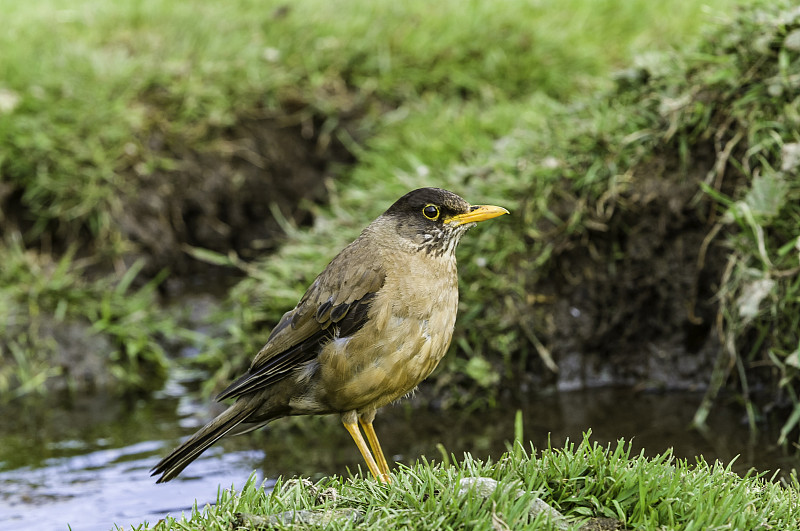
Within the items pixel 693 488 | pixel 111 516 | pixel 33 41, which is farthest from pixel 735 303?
pixel 33 41

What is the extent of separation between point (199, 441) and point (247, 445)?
1633mm

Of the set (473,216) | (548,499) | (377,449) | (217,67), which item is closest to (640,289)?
(473,216)

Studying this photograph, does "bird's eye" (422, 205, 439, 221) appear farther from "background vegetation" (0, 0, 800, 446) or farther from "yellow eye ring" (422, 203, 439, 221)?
"background vegetation" (0, 0, 800, 446)

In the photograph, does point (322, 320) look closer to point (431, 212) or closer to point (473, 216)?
point (431, 212)

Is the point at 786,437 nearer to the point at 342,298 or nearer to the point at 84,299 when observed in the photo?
the point at 342,298

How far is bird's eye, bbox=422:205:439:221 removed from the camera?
4457 millimetres

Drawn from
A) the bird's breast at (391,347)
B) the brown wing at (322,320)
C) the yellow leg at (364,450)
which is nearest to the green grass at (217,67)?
the brown wing at (322,320)

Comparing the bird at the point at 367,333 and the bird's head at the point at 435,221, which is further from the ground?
the bird's head at the point at 435,221

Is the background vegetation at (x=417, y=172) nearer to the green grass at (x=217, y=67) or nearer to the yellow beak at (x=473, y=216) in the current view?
the green grass at (x=217, y=67)

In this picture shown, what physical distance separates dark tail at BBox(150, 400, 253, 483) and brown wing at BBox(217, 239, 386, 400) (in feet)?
0.31

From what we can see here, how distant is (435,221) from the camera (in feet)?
14.6

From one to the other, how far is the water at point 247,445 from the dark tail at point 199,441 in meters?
0.65

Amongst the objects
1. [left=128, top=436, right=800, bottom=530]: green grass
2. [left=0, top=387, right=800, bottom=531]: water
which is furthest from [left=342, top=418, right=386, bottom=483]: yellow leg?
[left=0, top=387, right=800, bottom=531]: water

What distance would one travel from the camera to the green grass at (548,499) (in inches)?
126
